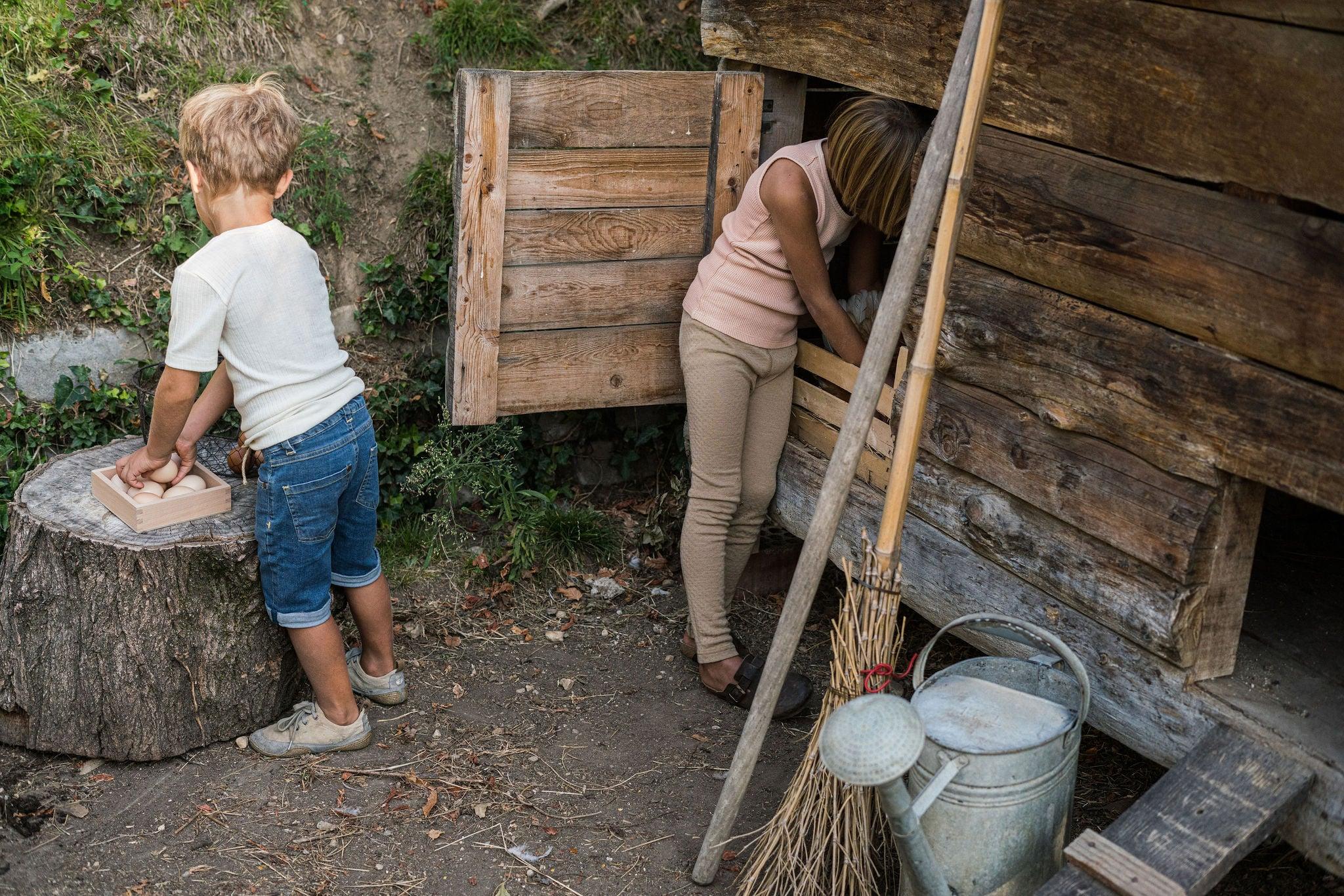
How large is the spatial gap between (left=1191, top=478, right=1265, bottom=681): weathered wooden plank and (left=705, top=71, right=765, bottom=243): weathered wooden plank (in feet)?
6.66

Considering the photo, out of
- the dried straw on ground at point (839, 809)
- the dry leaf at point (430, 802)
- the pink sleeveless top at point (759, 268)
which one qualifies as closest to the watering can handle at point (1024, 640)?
the dried straw on ground at point (839, 809)

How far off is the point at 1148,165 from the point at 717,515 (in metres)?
1.91

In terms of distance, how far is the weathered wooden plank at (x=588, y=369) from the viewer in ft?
13.9

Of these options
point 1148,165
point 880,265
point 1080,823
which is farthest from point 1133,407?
point 880,265

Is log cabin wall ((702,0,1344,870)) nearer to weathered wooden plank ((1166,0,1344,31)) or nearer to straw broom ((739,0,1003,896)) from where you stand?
weathered wooden plank ((1166,0,1344,31))

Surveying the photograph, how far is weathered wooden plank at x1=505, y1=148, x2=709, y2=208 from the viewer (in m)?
4.01

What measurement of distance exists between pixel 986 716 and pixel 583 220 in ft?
7.29

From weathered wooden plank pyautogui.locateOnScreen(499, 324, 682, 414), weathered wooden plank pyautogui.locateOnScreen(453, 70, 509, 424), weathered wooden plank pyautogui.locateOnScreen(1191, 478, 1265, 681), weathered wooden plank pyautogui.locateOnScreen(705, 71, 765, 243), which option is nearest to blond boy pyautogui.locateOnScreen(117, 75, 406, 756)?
weathered wooden plank pyautogui.locateOnScreen(453, 70, 509, 424)

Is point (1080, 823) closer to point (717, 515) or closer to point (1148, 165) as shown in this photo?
point (717, 515)

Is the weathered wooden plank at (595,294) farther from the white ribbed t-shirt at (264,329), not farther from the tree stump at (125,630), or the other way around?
the tree stump at (125,630)

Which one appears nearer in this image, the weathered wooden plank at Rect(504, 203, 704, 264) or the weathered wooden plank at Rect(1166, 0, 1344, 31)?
the weathered wooden plank at Rect(1166, 0, 1344, 31)

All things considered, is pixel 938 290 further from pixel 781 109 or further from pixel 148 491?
pixel 148 491

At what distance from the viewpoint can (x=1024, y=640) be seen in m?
3.40

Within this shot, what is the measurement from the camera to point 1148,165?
2820mm
